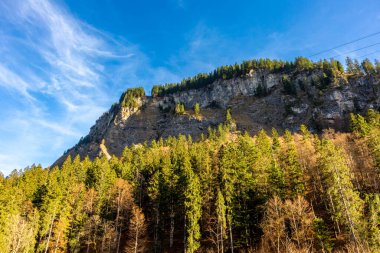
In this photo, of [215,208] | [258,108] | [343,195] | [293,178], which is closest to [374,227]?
[343,195]

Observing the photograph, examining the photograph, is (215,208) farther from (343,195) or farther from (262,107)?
(262,107)

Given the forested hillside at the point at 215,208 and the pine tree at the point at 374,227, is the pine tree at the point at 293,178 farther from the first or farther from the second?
the pine tree at the point at 374,227

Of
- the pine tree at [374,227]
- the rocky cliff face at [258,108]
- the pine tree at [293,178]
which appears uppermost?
the rocky cliff face at [258,108]

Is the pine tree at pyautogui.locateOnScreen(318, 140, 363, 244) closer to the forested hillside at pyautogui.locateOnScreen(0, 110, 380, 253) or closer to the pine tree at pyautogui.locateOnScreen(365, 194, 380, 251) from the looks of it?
the forested hillside at pyautogui.locateOnScreen(0, 110, 380, 253)

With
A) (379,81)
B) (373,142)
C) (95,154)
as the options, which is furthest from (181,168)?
(379,81)

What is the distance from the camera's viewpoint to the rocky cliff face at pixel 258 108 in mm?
138875

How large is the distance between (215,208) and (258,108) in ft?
Answer: 428

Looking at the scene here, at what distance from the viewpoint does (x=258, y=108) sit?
167750mm

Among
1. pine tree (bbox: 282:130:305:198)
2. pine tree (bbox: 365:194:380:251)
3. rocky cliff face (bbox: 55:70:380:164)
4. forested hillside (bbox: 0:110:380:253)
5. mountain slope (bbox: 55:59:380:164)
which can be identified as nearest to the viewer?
pine tree (bbox: 365:194:380:251)

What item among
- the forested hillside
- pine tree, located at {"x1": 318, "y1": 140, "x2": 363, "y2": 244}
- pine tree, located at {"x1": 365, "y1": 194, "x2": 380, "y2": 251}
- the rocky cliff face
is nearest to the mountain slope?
the rocky cliff face

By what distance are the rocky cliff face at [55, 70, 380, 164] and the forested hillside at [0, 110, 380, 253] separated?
82.3 meters

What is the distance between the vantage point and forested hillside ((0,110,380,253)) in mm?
37062

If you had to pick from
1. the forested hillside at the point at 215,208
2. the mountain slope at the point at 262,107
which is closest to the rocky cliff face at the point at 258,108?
the mountain slope at the point at 262,107

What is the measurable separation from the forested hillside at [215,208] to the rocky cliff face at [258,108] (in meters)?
82.3
